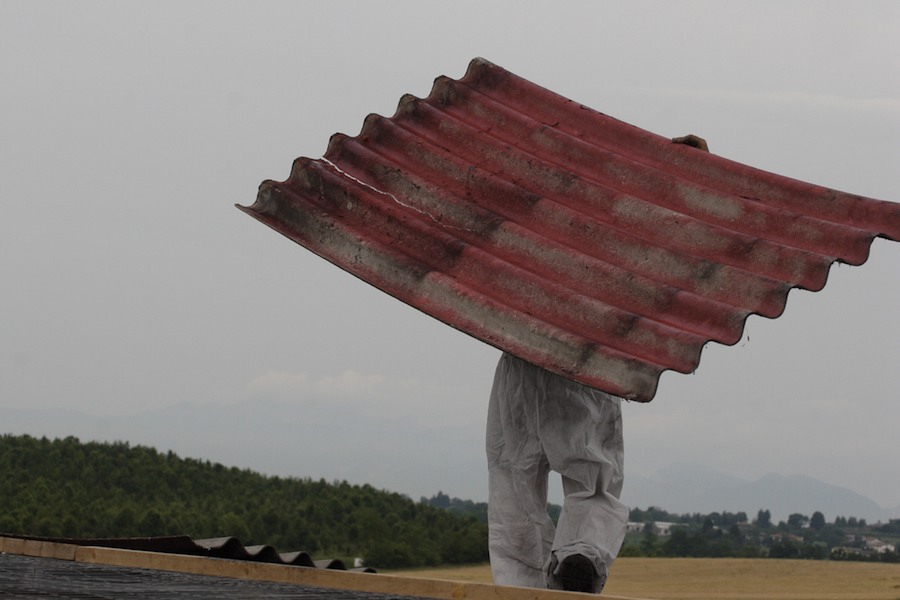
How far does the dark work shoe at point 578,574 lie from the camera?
5242 mm

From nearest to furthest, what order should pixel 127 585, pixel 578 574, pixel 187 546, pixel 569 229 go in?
pixel 127 585 < pixel 578 574 < pixel 187 546 < pixel 569 229

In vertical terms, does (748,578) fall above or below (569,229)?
below

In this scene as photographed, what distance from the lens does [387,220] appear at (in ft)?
18.7

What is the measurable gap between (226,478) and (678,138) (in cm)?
1088

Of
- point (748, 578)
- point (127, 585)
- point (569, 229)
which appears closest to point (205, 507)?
point (748, 578)

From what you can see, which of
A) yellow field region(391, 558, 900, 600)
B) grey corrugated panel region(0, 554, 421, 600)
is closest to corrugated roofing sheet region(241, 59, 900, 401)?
grey corrugated panel region(0, 554, 421, 600)

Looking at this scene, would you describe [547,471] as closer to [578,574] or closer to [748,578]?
[578,574]

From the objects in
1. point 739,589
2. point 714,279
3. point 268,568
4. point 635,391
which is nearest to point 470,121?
point 714,279

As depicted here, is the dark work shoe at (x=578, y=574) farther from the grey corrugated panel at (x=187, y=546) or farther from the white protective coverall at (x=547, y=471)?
the grey corrugated panel at (x=187, y=546)

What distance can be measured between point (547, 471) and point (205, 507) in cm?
917

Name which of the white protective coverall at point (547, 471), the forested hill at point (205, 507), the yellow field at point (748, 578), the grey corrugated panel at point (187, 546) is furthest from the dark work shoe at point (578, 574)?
the forested hill at point (205, 507)

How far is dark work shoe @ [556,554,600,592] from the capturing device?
5.24m

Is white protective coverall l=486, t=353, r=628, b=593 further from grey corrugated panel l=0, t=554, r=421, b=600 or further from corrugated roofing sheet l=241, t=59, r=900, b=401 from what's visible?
grey corrugated panel l=0, t=554, r=421, b=600

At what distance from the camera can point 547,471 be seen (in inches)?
230
